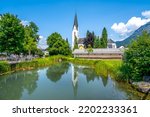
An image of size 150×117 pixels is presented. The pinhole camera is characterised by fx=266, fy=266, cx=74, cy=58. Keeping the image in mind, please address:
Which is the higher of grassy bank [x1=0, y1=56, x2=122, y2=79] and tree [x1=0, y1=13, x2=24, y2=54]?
tree [x1=0, y1=13, x2=24, y2=54]

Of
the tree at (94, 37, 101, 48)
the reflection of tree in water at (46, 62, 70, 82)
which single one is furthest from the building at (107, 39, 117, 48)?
the reflection of tree in water at (46, 62, 70, 82)

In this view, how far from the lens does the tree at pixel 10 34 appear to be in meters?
32.5

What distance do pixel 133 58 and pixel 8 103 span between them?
1218 cm

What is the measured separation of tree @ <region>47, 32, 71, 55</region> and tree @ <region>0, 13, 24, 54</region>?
25.0 meters

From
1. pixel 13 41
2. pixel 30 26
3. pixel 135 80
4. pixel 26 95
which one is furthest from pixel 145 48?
pixel 30 26

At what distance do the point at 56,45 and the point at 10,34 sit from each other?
2675cm

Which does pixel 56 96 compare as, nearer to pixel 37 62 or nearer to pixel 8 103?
pixel 8 103

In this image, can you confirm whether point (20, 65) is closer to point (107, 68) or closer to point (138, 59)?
point (107, 68)

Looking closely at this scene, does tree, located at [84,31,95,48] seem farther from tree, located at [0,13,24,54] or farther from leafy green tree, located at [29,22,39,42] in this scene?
tree, located at [0,13,24,54]

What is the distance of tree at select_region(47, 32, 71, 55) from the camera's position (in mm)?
58662

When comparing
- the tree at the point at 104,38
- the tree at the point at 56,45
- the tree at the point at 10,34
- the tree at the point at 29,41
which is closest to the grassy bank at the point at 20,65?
the tree at the point at 10,34

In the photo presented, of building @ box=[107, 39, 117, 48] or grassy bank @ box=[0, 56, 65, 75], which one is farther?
building @ box=[107, 39, 117, 48]

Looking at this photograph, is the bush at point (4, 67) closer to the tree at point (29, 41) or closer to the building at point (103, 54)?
the tree at point (29, 41)

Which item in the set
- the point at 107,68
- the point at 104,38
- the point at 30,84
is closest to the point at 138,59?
the point at 30,84
